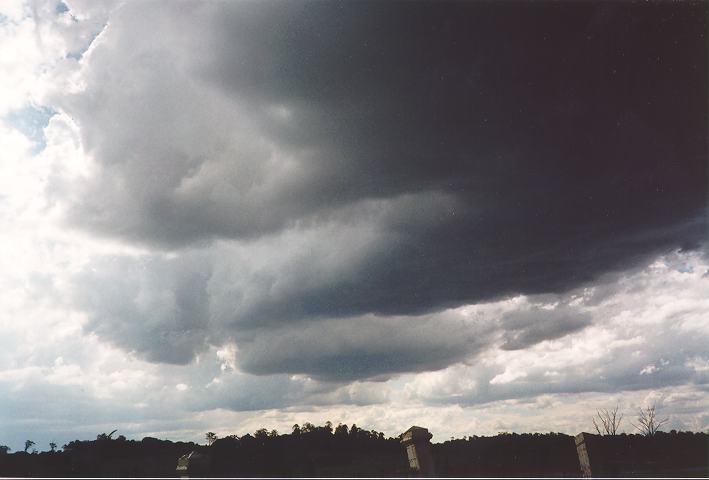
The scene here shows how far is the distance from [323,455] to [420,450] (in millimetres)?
47414

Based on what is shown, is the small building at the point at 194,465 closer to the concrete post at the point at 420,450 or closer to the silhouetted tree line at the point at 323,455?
the concrete post at the point at 420,450

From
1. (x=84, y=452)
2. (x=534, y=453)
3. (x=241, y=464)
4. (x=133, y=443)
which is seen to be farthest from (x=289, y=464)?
(x=133, y=443)

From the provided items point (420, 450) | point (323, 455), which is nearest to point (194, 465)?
point (420, 450)

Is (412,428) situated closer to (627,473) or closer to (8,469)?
(627,473)

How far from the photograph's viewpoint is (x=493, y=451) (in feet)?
166

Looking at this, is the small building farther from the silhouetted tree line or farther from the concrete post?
the silhouetted tree line

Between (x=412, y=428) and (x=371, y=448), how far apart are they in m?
54.0

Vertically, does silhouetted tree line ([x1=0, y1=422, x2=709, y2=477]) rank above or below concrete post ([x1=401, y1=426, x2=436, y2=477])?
below

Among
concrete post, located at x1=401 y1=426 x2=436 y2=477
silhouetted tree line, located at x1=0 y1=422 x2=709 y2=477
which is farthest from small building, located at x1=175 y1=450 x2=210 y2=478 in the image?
silhouetted tree line, located at x1=0 y1=422 x2=709 y2=477

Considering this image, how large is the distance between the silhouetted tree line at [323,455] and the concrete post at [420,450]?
21.2 meters

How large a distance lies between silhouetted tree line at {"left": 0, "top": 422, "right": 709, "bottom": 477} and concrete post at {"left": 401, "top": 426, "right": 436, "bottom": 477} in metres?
21.2

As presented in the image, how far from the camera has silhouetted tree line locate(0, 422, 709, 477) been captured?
39375 millimetres

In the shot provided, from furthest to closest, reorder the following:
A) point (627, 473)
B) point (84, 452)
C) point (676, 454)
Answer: point (84, 452)
point (676, 454)
point (627, 473)

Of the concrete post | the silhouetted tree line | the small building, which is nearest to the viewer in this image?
the concrete post
